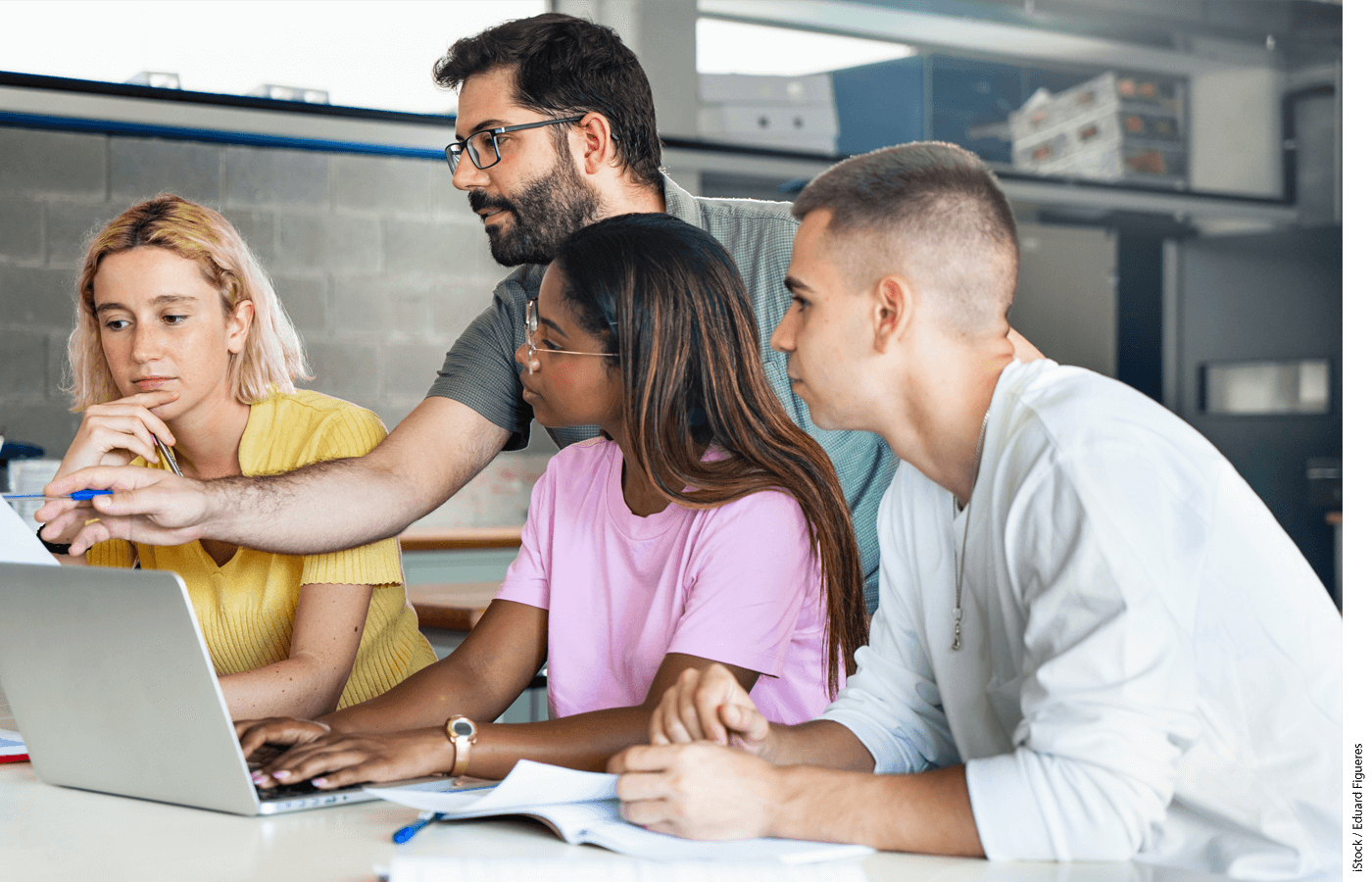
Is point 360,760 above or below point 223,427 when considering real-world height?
below

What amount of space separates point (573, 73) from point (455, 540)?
1.85 metres

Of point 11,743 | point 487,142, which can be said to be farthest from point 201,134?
point 11,743

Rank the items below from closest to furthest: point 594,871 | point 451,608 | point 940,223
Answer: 1. point 594,871
2. point 940,223
3. point 451,608

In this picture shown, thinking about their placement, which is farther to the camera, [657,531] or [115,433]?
[115,433]

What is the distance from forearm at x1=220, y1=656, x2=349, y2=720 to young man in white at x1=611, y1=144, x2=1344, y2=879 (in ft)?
2.08

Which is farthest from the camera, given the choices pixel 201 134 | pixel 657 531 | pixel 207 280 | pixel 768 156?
pixel 768 156

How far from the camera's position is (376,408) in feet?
12.5

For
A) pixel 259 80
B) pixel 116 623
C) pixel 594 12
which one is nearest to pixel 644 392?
pixel 116 623

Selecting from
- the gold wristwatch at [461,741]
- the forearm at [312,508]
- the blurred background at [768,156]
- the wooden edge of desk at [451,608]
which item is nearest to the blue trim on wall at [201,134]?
the blurred background at [768,156]

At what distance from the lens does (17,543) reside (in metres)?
1.19

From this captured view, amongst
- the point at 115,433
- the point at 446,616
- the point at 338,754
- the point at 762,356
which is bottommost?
the point at 446,616

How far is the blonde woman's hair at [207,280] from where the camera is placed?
1624 mm

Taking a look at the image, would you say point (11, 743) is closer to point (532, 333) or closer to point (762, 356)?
point (532, 333)

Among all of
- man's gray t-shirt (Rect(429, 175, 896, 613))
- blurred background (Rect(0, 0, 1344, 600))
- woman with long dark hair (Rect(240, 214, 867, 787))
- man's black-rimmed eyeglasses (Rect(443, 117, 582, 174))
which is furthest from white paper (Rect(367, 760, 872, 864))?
blurred background (Rect(0, 0, 1344, 600))
